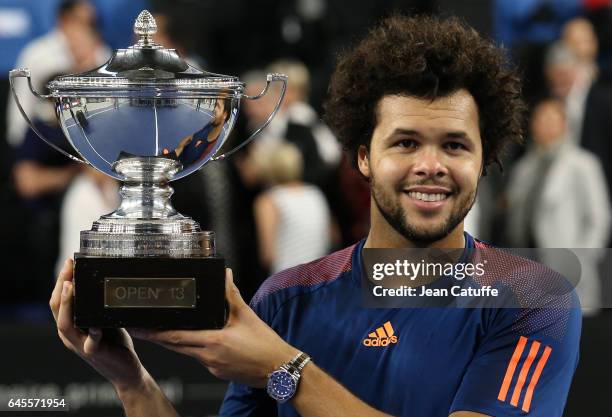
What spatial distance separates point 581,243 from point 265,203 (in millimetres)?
1687

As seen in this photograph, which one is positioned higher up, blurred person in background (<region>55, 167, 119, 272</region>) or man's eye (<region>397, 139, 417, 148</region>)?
blurred person in background (<region>55, 167, 119, 272</region>)

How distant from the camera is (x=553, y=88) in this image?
6.99 meters

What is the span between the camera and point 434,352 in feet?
8.79

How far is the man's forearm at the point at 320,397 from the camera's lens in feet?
8.02

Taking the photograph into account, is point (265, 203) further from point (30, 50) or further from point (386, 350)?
point (386, 350)

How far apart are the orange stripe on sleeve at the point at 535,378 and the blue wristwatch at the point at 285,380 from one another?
0.49 metres

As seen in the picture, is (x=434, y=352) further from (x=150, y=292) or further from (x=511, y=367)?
(x=150, y=292)

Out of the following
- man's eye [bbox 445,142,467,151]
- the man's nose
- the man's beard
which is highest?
man's eye [bbox 445,142,467,151]

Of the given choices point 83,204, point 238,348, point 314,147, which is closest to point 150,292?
point 238,348

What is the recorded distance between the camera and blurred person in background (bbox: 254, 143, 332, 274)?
6.26 meters

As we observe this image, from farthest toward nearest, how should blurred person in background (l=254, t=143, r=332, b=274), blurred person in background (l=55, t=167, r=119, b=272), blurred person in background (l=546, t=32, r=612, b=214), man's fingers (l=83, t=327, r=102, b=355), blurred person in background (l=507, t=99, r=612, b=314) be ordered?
blurred person in background (l=546, t=32, r=612, b=214) → blurred person in background (l=507, t=99, r=612, b=314) → blurred person in background (l=254, t=143, r=332, b=274) → blurred person in background (l=55, t=167, r=119, b=272) → man's fingers (l=83, t=327, r=102, b=355)

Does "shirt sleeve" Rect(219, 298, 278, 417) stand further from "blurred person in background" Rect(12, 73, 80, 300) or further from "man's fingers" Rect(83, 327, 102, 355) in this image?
"blurred person in background" Rect(12, 73, 80, 300)

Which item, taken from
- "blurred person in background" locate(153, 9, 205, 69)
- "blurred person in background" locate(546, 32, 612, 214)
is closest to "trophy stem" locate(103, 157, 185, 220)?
"blurred person in background" locate(153, 9, 205, 69)

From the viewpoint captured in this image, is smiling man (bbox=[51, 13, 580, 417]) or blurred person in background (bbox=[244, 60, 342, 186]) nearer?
smiling man (bbox=[51, 13, 580, 417])
